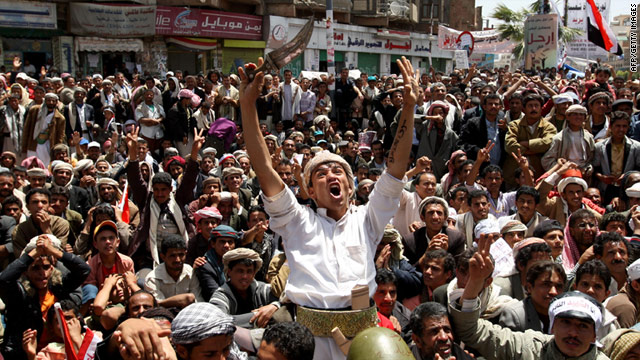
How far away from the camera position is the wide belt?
9.14 feet

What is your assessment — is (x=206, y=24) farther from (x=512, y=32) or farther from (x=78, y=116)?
(x=512, y=32)

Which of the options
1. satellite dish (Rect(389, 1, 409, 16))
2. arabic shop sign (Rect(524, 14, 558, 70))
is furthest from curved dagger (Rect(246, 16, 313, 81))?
satellite dish (Rect(389, 1, 409, 16))

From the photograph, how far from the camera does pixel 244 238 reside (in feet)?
18.5

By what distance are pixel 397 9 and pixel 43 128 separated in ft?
85.1

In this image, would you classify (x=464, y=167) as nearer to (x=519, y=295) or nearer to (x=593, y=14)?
(x=519, y=295)

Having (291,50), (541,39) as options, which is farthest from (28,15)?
(541,39)

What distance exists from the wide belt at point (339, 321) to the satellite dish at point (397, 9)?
103 feet

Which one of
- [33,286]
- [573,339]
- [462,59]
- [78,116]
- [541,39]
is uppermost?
[541,39]

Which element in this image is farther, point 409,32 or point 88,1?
point 409,32

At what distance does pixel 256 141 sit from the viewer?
9.65 ft

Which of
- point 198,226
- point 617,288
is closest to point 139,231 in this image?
point 198,226

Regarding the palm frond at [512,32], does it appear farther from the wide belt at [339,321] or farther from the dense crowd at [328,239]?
the wide belt at [339,321]

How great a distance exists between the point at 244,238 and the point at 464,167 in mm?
2691

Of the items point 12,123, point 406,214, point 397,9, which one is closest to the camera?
point 406,214
